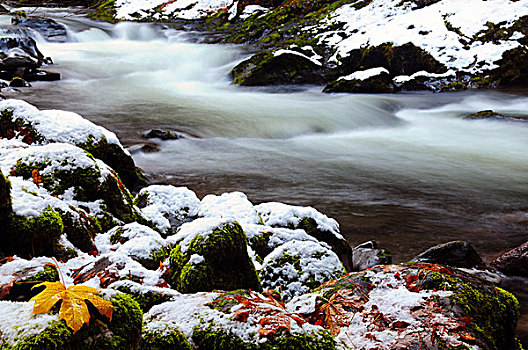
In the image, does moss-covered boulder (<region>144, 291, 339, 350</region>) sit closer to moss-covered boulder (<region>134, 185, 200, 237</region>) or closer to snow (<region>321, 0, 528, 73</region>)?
moss-covered boulder (<region>134, 185, 200, 237</region>)

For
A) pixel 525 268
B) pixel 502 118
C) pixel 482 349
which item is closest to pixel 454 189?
pixel 525 268

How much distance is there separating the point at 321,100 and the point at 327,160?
17.8ft

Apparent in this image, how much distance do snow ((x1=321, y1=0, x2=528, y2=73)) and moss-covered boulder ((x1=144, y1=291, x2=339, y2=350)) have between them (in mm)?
17198

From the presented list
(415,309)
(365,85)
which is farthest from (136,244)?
(365,85)

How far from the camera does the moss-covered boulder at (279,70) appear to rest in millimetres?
17047

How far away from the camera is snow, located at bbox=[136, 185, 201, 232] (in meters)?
4.29

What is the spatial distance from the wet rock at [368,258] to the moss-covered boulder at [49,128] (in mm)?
3359

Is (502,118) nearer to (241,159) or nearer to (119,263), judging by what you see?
(241,159)

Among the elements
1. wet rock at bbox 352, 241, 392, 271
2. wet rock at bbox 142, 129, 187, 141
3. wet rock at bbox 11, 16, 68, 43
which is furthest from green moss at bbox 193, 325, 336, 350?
wet rock at bbox 11, 16, 68, 43

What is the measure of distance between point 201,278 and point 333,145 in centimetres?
939

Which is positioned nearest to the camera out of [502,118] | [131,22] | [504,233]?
[504,233]

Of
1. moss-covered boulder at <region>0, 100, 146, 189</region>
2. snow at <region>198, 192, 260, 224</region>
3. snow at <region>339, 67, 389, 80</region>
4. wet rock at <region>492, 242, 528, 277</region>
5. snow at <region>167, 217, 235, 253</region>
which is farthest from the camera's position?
snow at <region>339, 67, 389, 80</region>

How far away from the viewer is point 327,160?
10.3 meters

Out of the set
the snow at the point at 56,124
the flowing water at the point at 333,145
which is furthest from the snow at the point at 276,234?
the snow at the point at 56,124
